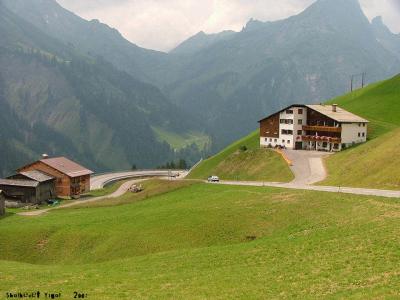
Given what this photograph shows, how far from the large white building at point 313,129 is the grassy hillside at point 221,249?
43769mm

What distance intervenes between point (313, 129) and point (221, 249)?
75.6 m

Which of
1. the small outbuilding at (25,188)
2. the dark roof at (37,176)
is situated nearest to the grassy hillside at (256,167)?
the dark roof at (37,176)

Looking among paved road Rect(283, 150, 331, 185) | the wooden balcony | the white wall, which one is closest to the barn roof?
the white wall

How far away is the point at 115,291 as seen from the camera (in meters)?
32.0

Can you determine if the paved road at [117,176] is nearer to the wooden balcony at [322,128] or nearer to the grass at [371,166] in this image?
Answer: the wooden balcony at [322,128]

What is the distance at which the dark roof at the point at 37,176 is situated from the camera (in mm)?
120387

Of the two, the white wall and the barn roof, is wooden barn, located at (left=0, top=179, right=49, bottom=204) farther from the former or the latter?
the white wall

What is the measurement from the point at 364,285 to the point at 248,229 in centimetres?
2214

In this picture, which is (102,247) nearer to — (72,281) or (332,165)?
(72,281)

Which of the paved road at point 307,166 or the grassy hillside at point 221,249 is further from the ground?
the paved road at point 307,166

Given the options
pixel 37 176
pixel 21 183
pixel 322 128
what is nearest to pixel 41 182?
pixel 37 176

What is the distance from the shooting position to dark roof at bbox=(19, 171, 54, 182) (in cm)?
12039

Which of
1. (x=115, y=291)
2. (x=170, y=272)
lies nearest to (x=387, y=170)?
(x=170, y=272)

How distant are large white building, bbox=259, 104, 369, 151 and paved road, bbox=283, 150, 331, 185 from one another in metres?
4.60
